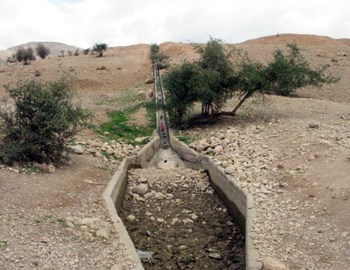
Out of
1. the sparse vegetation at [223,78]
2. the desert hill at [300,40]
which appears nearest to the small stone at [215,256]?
the sparse vegetation at [223,78]

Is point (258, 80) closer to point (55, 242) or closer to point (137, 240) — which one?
point (137, 240)

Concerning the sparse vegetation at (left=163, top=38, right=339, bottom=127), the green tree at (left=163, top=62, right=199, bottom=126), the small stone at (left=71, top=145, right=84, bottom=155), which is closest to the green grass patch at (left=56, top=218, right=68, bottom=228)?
the small stone at (left=71, top=145, right=84, bottom=155)

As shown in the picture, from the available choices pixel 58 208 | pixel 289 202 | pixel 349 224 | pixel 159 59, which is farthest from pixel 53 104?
pixel 159 59

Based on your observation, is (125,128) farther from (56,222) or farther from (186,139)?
(56,222)

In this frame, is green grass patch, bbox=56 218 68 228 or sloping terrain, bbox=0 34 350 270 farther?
green grass patch, bbox=56 218 68 228

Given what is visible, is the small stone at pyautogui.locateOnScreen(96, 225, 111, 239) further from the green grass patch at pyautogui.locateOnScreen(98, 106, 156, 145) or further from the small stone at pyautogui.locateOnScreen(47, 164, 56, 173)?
the green grass patch at pyautogui.locateOnScreen(98, 106, 156, 145)

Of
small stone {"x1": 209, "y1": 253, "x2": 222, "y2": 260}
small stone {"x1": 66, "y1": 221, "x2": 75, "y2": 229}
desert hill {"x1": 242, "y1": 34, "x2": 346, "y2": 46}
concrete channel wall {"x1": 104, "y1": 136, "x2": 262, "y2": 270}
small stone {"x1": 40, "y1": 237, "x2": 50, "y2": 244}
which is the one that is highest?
desert hill {"x1": 242, "y1": 34, "x2": 346, "y2": 46}

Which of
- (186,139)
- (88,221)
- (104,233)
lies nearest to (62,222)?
(88,221)

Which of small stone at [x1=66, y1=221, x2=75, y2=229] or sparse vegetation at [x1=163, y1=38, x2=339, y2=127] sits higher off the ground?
sparse vegetation at [x1=163, y1=38, x2=339, y2=127]

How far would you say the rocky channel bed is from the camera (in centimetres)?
651

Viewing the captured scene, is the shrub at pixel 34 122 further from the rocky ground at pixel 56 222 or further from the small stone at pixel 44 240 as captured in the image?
the small stone at pixel 44 240

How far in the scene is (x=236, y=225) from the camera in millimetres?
7707

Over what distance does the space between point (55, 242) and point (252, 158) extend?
215 inches

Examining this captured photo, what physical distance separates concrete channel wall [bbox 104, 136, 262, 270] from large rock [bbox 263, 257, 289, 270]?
17 cm
